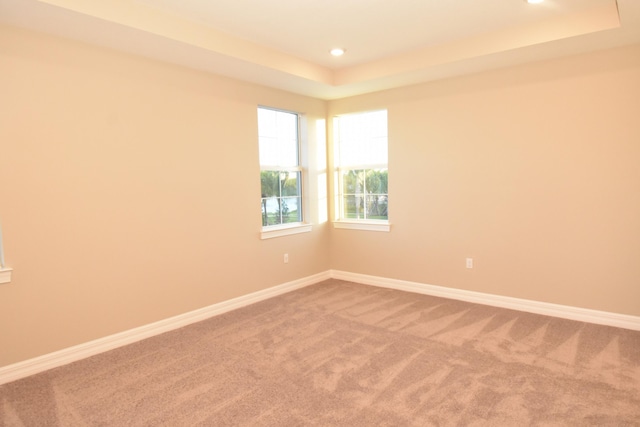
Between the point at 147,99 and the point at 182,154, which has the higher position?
the point at 147,99

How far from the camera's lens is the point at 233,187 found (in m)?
3.93

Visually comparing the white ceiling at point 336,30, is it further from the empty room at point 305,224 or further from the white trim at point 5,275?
the white trim at point 5,275

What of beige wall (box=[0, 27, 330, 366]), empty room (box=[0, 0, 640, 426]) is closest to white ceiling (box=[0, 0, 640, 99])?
empty room (box=[0, 0, 640, 426])

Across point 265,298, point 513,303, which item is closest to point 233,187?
point 265,298

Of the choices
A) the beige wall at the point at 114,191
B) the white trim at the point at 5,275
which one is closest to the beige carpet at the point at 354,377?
the beige wall at the point at 114,191

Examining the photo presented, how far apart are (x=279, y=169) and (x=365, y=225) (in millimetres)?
1244

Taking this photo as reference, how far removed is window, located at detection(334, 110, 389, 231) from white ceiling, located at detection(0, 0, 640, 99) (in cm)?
93

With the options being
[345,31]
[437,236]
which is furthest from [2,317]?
[437,236]

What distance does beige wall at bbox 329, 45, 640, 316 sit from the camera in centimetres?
326

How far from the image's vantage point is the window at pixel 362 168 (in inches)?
185

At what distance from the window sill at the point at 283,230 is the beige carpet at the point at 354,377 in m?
0.99

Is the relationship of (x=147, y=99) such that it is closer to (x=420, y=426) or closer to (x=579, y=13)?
(x=420, y=426)

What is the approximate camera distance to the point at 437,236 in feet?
14.0

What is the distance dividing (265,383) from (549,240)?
279cm
